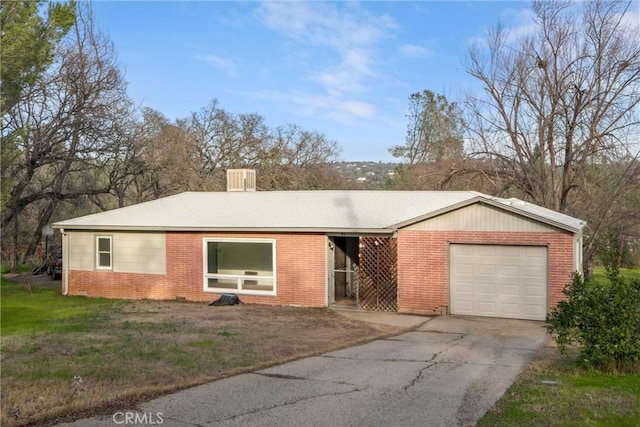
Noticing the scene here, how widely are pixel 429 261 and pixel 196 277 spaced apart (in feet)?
24.3

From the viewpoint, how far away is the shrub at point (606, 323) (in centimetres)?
760

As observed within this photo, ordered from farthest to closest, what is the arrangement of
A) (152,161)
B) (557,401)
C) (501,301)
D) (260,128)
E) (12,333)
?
1. (260,128)
2. (152,161)
3. (501,301)
4. (12,333)
5. (557,401)

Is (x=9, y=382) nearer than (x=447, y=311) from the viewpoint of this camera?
Yes

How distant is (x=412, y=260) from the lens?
48.8 ft

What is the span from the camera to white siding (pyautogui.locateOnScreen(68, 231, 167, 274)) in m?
18.0

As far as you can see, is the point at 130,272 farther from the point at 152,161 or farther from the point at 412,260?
the point at 152,161

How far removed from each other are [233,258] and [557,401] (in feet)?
46.0

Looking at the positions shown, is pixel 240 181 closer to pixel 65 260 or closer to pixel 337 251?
pixel 65 260

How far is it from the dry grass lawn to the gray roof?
250cm

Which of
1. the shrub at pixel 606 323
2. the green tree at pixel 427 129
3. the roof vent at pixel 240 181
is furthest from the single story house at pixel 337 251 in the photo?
the green tree at pixel 427 129

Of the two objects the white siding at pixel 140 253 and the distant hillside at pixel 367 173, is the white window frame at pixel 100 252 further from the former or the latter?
the distant hillside at pixel 367 173

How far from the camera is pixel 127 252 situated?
61.1 feet

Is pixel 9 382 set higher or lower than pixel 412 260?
lower

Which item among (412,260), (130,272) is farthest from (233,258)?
(412,260)
